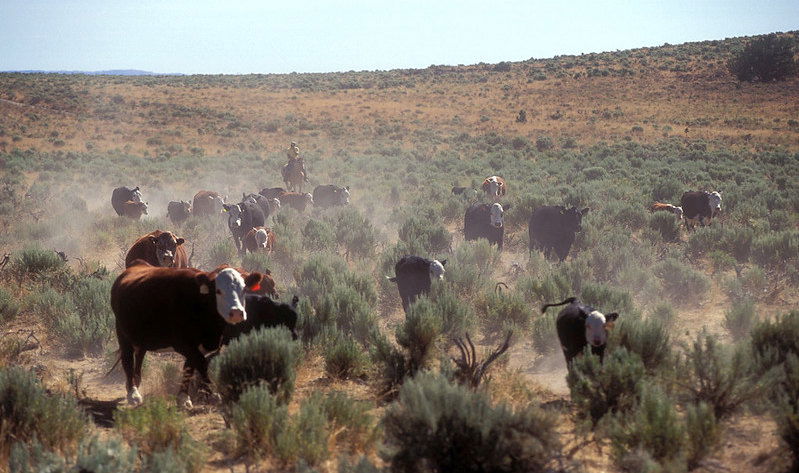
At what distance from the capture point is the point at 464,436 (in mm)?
4332

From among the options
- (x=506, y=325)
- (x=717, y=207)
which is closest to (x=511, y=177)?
(x=717, y=207)

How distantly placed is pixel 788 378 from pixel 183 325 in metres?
5.90

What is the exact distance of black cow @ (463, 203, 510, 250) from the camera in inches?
588

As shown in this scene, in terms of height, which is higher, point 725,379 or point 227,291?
point 227,291

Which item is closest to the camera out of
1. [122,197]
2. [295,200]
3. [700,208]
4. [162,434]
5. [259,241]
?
[162,434]

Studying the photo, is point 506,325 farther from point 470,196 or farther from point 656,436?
point 470,196

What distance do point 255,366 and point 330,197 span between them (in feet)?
55.6

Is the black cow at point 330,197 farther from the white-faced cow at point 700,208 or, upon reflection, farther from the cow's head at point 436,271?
the cow's head at point 436,271

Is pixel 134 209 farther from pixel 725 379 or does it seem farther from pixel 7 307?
pixel 725 379

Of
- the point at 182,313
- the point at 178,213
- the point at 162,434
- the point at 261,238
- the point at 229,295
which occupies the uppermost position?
the point at 229,295

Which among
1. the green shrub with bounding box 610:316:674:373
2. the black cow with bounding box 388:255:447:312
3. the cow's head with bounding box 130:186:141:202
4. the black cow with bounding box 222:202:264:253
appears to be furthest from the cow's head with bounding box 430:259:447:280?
the cow's head with bounding box 130:186:141:202

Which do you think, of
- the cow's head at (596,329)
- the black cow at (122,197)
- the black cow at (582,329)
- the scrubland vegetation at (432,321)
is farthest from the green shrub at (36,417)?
the black cow at (122,197)

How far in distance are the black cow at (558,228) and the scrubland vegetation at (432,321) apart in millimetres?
865

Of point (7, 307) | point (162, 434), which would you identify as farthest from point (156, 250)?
point (162, 434)
